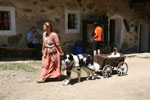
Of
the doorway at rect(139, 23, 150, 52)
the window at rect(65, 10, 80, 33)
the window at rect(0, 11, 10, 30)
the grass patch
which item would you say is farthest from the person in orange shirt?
the doorway at rect(139, 23, 150, 52)

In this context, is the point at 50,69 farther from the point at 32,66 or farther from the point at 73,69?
the point at 32,66

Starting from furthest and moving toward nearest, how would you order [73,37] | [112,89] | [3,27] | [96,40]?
[73,37] < [3,27] < [96,40] < [112,89]

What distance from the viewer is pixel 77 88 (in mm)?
5062

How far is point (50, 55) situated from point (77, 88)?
119 centimetres

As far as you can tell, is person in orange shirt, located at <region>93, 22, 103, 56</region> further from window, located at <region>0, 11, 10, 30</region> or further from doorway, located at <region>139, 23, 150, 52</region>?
doorway, located at <region>139, 23, 150, 52</region>

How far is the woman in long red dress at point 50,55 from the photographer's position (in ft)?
18.1

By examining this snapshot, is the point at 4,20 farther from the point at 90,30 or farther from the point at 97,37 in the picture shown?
the point at 90,30

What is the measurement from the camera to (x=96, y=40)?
8.09 meters

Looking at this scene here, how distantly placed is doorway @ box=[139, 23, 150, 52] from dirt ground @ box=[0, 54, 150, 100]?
28.0 feet

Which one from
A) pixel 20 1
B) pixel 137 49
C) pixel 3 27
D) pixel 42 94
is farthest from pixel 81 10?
pixel 42 94

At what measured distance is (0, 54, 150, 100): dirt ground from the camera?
4426mm

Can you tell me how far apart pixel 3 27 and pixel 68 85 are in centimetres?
502

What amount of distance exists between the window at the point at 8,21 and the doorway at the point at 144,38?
29.7 feet

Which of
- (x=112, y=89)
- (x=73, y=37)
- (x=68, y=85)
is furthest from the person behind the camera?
(x=73, y=37)
